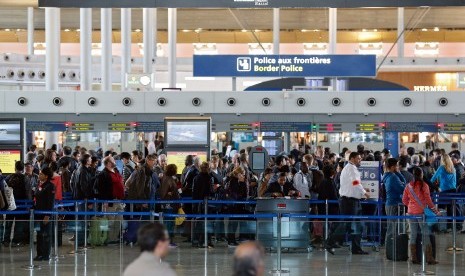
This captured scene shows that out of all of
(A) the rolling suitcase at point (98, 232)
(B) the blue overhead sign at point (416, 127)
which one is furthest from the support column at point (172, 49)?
(A) the rolling suitcase at point (98, 232)

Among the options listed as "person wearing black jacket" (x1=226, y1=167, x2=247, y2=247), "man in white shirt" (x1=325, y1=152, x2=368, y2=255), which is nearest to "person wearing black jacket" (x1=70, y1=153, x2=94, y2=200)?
"person wearing black jacket" (x1=226, y1=167, x2=247, y2=247)

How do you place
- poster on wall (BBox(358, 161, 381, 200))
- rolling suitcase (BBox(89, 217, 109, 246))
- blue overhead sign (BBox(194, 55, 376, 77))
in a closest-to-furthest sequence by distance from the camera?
1. rolling suitcase (BBox(89, 217, 109, 246))
2. poster on wall (BBox(358, 161, 381, 200))
3. blue overhead sign (BBox(194, 55, 376, 77))

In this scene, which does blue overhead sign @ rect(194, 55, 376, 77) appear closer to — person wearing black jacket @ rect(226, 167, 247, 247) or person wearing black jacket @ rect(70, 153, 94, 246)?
person wearing black jacket @ rect(226, 167, 247, 247)

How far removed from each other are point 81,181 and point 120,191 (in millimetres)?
737

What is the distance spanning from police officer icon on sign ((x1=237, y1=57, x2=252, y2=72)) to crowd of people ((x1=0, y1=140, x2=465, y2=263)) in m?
7.90

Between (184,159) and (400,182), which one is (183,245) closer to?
(400,182)

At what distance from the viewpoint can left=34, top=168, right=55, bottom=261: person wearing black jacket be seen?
15164 mm

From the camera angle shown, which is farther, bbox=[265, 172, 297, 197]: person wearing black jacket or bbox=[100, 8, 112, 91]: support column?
bbox=[100, 8, 112, 91]: support column

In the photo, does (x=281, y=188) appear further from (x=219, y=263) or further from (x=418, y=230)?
(x=418, y=230)

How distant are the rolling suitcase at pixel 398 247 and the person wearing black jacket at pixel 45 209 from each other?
16.2 feet

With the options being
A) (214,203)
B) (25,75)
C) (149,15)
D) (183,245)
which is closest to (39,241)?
(183,245)

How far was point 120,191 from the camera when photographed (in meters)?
18.2

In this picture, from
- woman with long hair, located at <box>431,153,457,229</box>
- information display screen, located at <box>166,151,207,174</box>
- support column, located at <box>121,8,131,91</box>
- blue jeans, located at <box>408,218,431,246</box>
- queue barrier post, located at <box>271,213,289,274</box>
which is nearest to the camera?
queue barrier post, located at <box>271,213,289,274</box>

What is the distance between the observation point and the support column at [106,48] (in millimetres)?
36344
